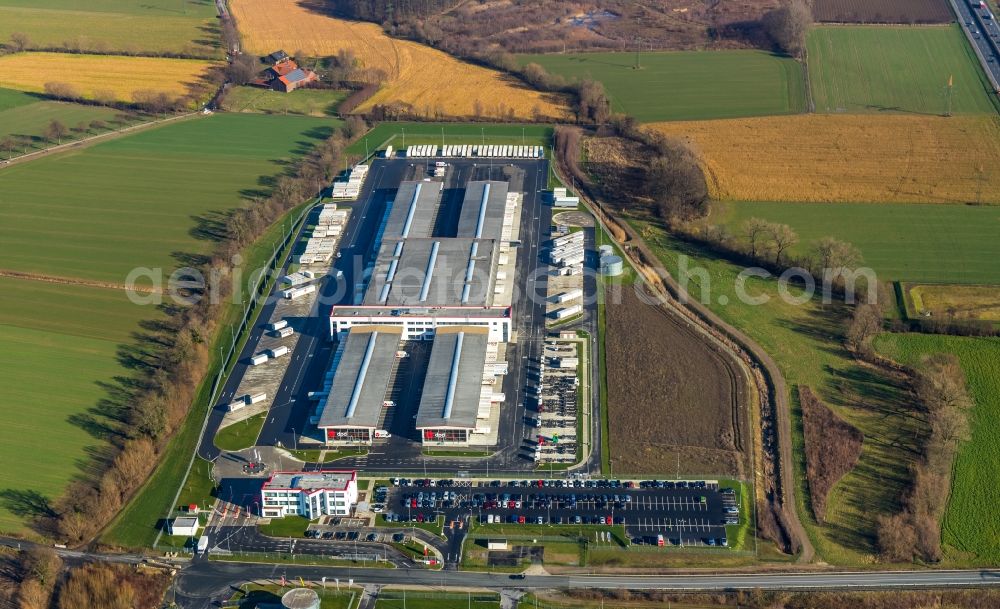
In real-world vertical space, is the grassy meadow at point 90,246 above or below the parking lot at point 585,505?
above

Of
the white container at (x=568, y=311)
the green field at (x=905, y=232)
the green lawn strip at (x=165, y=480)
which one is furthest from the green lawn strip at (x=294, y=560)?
the green field at (x=905, y=232)

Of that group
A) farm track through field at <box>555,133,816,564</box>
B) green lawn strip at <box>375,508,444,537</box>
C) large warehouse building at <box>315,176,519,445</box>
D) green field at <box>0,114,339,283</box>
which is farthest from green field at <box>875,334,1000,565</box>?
green field at <box>0,114,339,283</box>

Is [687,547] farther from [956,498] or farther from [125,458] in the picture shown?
[125,458]

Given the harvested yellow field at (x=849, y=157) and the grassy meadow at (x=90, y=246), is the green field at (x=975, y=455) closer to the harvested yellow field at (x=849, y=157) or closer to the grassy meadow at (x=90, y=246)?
the harvested yellow field at (x=849, y=157)

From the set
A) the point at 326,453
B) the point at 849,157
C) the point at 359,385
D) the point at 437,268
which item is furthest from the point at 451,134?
the point at 326,453

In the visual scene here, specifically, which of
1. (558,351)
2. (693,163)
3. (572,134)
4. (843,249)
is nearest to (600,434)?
(558,351)

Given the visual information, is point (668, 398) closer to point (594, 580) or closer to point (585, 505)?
point (585, 505)

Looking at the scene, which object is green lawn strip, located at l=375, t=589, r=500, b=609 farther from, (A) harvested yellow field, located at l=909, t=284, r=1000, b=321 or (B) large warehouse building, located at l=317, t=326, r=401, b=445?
(A) harvested yellow field, located at l=909, t=284, r=1000, b=321
